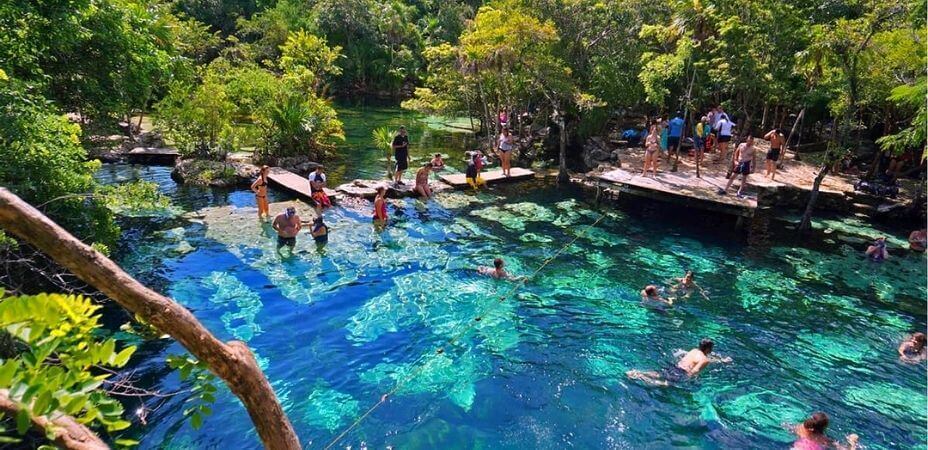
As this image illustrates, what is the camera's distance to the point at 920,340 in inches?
381

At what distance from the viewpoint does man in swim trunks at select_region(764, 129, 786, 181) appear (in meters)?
18.1

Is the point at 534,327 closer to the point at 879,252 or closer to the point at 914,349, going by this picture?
the point at 914,349

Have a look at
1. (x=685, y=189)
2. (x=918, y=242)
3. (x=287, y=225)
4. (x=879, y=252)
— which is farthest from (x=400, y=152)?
(x=918, y=242)

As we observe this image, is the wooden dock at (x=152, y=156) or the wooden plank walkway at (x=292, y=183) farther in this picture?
the wooden dock at (x=152, y=156)

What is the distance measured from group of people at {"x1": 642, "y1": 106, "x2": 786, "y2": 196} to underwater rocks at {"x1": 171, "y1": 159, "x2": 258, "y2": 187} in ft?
47.2

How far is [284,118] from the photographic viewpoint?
21641mm

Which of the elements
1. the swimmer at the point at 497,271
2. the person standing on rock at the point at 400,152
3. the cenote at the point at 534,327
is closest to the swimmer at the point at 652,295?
the cenote at the point at 534,327

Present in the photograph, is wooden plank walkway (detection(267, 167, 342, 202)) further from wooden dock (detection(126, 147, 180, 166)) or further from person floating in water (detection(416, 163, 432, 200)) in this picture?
wooden dock (detection(126, 147, 180, 166))

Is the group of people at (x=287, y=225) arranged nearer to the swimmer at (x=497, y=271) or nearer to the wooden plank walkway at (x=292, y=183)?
the wooden plank walkway at (x=292, y=183)

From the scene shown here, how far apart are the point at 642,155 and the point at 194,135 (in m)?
17.8

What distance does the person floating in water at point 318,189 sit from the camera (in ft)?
53.6

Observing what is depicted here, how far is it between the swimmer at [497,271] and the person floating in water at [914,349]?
23.9 feet

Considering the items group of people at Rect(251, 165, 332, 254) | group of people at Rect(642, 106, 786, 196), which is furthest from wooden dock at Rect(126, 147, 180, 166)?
group of people at Rect(642, 106, 786, 196)

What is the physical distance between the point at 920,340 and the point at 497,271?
7.92 meters
